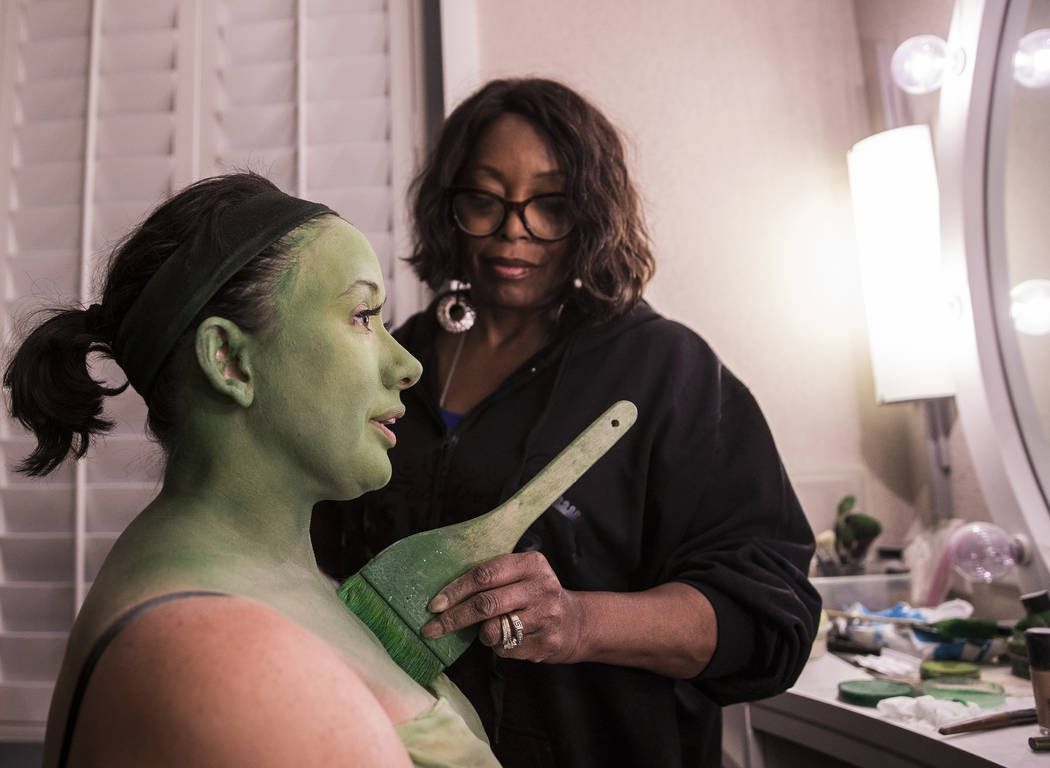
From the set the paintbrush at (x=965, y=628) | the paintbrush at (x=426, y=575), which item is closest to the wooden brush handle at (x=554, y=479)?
the paintbrush at (x=426, y=575)

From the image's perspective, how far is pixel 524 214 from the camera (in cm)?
112

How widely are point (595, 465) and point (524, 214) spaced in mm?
337

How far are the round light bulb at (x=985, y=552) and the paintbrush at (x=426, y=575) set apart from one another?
1.09 m

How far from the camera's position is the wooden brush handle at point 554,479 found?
30.5 inches

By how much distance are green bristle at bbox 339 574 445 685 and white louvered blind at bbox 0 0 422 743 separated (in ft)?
3.71

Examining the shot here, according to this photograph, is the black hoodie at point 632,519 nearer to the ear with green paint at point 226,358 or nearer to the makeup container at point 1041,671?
the makeup container at point 1041,671

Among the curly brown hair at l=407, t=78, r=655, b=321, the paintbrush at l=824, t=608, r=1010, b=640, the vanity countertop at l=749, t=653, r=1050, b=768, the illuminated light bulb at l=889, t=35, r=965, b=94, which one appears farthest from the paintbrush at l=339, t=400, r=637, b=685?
the illuminated light bulb at l=889, t=35, r=965, b=94

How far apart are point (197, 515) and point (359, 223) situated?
1285 mm

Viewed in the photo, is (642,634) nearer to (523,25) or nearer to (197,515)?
(197,515)

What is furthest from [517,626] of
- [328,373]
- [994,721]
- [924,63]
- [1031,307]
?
[924,63]

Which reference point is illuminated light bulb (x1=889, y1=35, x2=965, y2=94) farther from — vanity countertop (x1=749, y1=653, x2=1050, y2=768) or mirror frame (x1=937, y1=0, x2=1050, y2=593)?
vanity countertop (x1=749, y1=653, x2=1050, y2=768)

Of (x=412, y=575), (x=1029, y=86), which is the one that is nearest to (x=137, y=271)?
(x=412, y=575)

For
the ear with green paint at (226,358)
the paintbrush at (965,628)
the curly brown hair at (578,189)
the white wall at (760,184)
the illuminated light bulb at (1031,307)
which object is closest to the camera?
the ear with green paint at (226,358)

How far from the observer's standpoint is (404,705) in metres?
0.64
